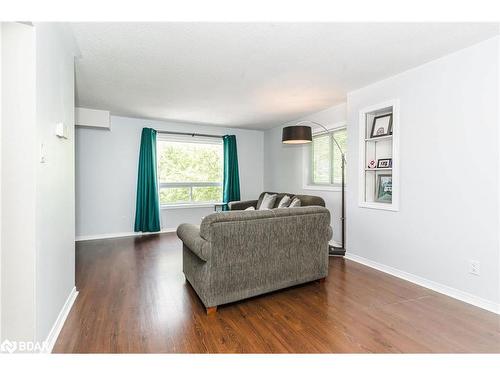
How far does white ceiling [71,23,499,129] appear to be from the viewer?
6.75 feet

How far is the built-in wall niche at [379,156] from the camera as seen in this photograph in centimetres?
293

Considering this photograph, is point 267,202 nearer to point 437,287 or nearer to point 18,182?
point 437,287

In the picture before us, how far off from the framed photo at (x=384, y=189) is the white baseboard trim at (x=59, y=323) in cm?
342

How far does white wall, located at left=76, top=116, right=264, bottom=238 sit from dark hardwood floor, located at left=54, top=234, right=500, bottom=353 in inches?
81.5

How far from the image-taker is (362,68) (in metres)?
2.76

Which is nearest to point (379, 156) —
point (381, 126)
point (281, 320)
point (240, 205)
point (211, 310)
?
point (381, 126)

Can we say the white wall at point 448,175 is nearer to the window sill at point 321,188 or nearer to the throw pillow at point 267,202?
the window sill at point 321,188

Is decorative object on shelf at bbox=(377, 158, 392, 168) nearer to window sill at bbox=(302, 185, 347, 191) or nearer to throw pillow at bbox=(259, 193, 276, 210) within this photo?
window sill at bbox=(302, 185, 347, 191)

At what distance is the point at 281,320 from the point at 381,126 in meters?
2.56

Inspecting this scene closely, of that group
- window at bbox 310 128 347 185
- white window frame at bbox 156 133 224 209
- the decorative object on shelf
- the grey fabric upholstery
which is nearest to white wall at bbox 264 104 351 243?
window at bbox 310 128 347 185
